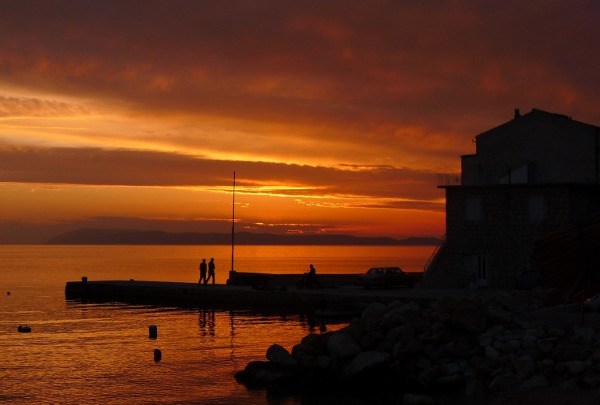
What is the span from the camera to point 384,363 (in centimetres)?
2328

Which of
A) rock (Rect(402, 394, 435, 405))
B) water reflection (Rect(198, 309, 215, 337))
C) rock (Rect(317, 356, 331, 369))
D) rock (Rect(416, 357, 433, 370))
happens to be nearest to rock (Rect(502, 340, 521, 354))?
rock (Rect(416, 357, 433, 370))

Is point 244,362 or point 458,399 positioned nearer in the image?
point 458,399

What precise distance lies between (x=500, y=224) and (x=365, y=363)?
27.0 metres

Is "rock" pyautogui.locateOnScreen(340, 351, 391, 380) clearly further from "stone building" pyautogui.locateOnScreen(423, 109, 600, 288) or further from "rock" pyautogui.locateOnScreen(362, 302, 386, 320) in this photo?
"stone building" pyautogui.locateOnScreen(423, 109, 600, 288)

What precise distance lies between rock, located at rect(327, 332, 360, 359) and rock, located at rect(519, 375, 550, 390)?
5.80 m

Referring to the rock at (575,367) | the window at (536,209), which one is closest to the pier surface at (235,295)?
the window at (536,209)

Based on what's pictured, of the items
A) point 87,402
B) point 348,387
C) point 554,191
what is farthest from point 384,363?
point 554,191

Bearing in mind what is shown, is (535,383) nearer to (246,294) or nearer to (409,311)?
(409,311)

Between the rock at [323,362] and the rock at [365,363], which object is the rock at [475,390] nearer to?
the rock at [365,363]

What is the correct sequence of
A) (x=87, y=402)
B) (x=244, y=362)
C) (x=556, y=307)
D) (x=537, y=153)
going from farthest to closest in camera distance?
(x=537, y=153) → (x=556, y=307) → (x=244, y=362) → (x=87, y=402)

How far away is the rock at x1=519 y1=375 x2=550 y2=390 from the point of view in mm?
19906

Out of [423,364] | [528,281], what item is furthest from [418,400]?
[528,281]

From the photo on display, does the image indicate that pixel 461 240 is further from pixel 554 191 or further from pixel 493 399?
pixel 493 399

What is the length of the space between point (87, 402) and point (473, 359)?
455 inches
